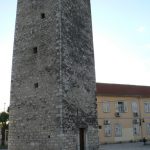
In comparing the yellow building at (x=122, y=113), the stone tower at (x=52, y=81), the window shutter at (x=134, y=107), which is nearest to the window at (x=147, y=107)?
the yellow building at (x=122, y=113)

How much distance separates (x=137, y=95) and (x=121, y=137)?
5.55 metres

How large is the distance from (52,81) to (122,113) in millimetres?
17666

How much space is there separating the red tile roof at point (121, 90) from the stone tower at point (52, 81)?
529 inches

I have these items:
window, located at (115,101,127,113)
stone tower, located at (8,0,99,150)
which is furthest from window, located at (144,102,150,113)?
stone tower, located at (8,0,99,150)

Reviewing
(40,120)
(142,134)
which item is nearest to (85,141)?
(40,120)

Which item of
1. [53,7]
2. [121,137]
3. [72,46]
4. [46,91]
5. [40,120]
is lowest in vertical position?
[121,137]

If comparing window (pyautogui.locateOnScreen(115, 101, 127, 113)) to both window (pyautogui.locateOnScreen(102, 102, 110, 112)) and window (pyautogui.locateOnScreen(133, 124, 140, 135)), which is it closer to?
window (pyautogui.locateOnScreen(102, 102, 110, 112))

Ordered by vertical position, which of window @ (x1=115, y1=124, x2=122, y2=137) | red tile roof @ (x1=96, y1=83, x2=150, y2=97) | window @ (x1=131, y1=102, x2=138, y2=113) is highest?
red tile roof @ (x1=96, y1=83, x2=150, y2=97)

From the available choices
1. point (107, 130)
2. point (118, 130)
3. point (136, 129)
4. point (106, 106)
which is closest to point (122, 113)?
point (118, 130)

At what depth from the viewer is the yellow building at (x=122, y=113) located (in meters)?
28.4

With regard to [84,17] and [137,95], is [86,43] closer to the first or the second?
[84,17]

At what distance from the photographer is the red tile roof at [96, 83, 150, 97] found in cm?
2975

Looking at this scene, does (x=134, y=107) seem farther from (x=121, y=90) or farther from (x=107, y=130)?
(x=107, y=130)

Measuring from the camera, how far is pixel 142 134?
30.1 metres
